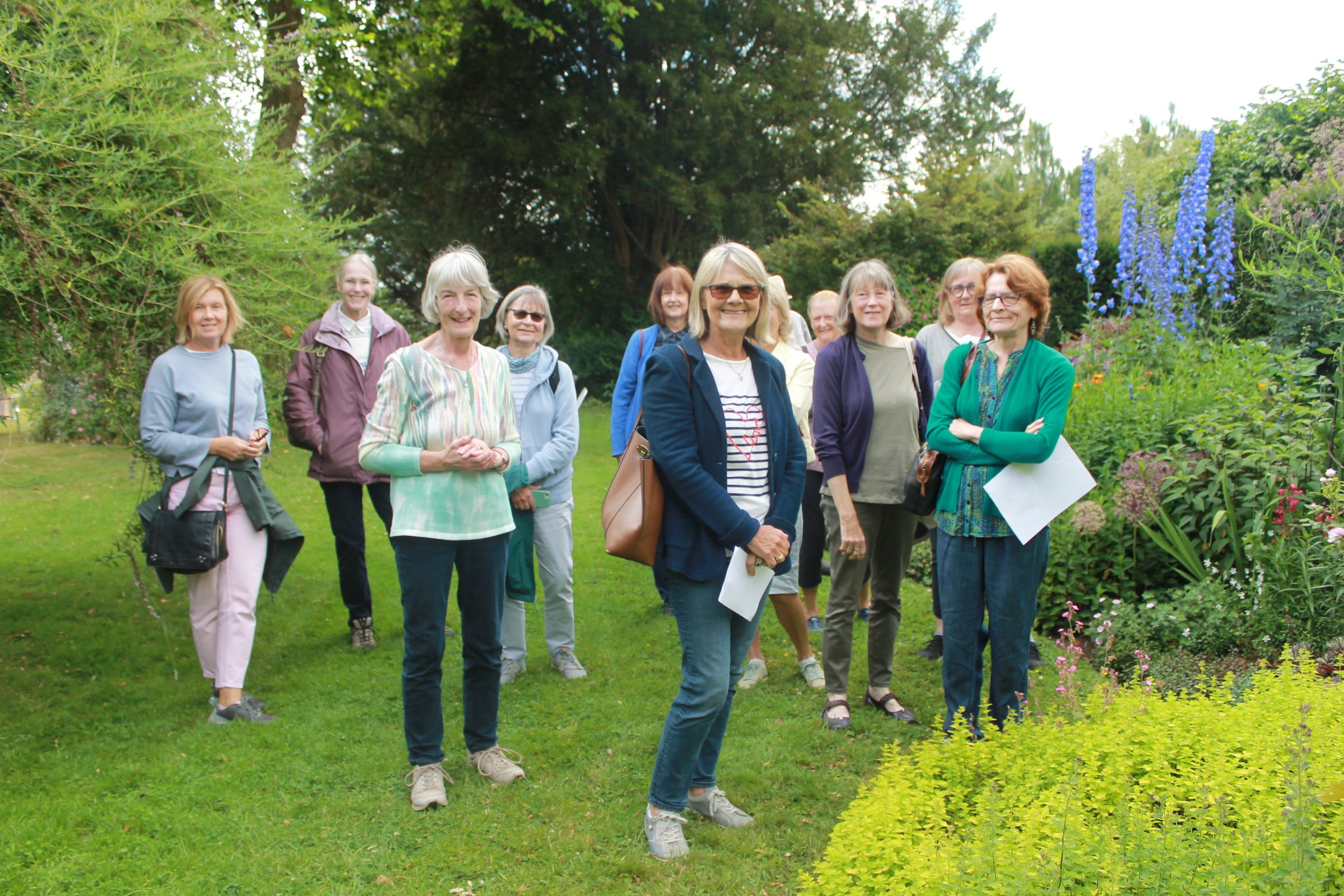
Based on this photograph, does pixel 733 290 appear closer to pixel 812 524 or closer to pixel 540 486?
pixel 540 486

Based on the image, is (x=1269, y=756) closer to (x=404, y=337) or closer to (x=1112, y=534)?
(x=1112, y=534)

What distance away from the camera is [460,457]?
11.6 feet

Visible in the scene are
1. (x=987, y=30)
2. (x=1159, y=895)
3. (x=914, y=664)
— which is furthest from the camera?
(x=987, y=30)

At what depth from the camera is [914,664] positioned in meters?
5.41

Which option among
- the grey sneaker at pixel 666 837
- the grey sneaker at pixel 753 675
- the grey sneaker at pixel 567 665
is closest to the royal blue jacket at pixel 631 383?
the grey sneaker at pixel 567 665

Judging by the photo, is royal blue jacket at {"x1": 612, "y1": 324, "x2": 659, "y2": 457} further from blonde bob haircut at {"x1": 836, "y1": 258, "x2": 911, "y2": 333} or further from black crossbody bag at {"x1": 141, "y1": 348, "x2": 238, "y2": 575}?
black crossbody bag at {"x1": 141, "y1": 348, "x2": 238, "y2": 575}

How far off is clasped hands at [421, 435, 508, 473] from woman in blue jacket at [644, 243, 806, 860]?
0.76 m

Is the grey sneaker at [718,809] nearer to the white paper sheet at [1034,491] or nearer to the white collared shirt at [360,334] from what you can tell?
the white paper sheet at [1034,491]

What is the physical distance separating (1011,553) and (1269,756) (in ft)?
3.82

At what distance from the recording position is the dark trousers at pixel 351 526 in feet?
18.5

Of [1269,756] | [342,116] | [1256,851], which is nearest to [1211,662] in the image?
[1269,756]

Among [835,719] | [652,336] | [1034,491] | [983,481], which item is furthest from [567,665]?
[1034,491]

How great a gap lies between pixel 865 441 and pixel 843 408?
185mm

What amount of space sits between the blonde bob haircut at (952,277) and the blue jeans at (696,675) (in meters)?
2.50
